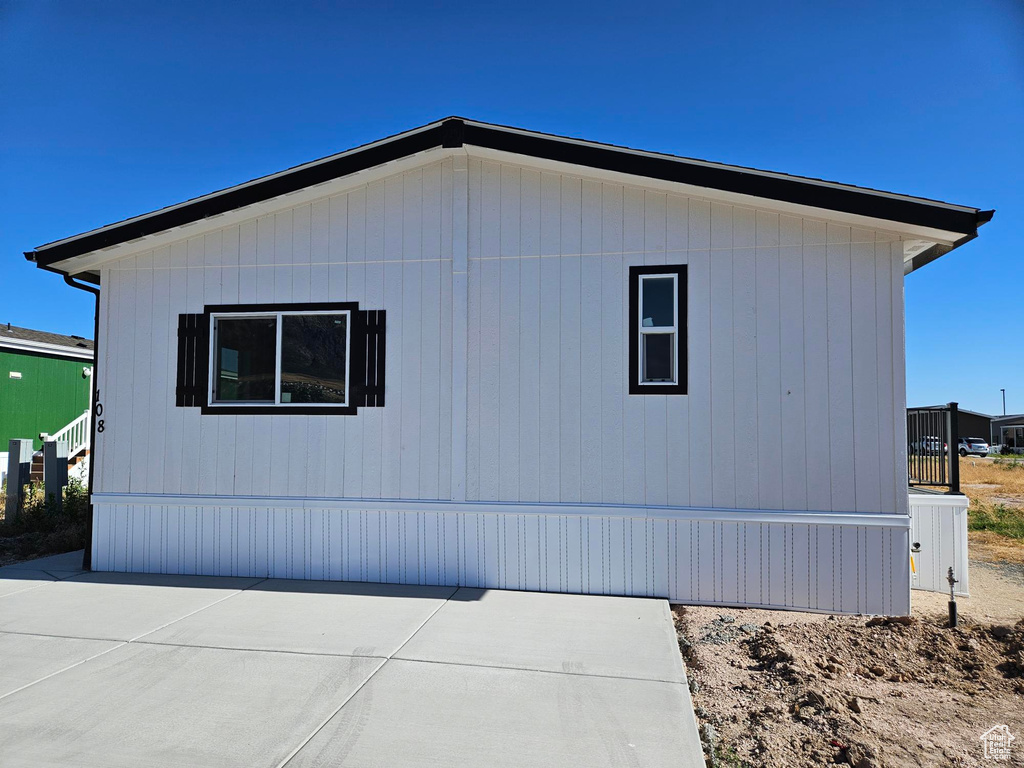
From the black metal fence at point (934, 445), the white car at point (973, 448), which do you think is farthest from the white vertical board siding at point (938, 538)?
the white car at point (973, 448)

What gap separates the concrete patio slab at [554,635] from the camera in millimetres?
3857

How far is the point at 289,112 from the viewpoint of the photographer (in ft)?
29.8

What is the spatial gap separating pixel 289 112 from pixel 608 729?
29.7 ft

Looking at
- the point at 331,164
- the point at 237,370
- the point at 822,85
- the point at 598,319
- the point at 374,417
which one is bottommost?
the point at 374,417

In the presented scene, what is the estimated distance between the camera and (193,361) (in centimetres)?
610

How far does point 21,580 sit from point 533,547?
189 inches

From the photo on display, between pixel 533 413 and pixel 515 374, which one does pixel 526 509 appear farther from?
pixel 515 374

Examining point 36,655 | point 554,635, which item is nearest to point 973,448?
point 554,635

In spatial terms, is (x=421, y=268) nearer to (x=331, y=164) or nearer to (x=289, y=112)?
(x=331, y=164)

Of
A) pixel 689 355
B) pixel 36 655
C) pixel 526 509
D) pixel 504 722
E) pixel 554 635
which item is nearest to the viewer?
pixel 504 722

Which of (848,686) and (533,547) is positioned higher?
(533,547)

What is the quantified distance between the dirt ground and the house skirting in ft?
0.98

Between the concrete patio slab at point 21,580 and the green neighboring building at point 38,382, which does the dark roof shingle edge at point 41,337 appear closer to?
the green neighboring building at point 38,382

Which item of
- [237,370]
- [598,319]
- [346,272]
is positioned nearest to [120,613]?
[237,370]
